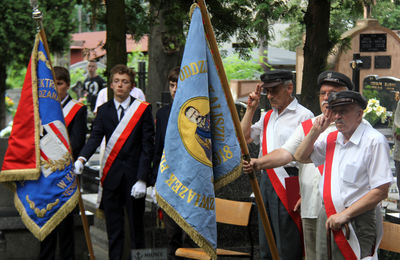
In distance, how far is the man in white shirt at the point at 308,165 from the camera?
5.56m

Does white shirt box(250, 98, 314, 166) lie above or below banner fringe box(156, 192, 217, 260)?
above

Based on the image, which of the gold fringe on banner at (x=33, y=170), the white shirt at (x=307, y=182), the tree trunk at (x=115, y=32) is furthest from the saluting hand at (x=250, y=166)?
the tree trunk at (x=115, y=32)

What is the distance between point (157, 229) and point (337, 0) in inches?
127

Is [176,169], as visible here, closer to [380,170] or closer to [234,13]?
[380,170]

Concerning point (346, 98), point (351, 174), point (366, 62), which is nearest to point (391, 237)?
point (351, 174)

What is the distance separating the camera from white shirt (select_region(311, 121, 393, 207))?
4895mm

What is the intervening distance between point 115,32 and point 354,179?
190 inches

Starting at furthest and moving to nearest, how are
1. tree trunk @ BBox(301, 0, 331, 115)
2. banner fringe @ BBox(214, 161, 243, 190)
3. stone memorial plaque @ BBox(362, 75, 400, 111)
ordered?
stone memorial plaque @ BBox(362, 75, 400, 111)
tree trunk @ BBox(301, 0, 331, 115)
banner fringe @ BBox(214, 161, 243, 190)

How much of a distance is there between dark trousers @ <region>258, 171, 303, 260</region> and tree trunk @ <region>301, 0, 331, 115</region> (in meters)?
2.51

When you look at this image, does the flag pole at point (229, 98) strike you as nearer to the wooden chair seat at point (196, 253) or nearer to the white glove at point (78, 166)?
the wooden chair seat at point (196, 253)

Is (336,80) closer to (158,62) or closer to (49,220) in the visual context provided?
(49,220)

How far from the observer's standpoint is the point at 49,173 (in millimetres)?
7387

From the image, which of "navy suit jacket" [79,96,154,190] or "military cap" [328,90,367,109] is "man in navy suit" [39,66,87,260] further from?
"military cap" [328,90,367,109]

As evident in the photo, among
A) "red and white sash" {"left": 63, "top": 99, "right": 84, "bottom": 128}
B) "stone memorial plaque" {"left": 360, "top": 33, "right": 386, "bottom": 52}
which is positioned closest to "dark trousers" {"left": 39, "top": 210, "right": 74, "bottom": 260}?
"red and white sash" {"left": 63, "top": 99, "right": 84, "bottom": 128}
